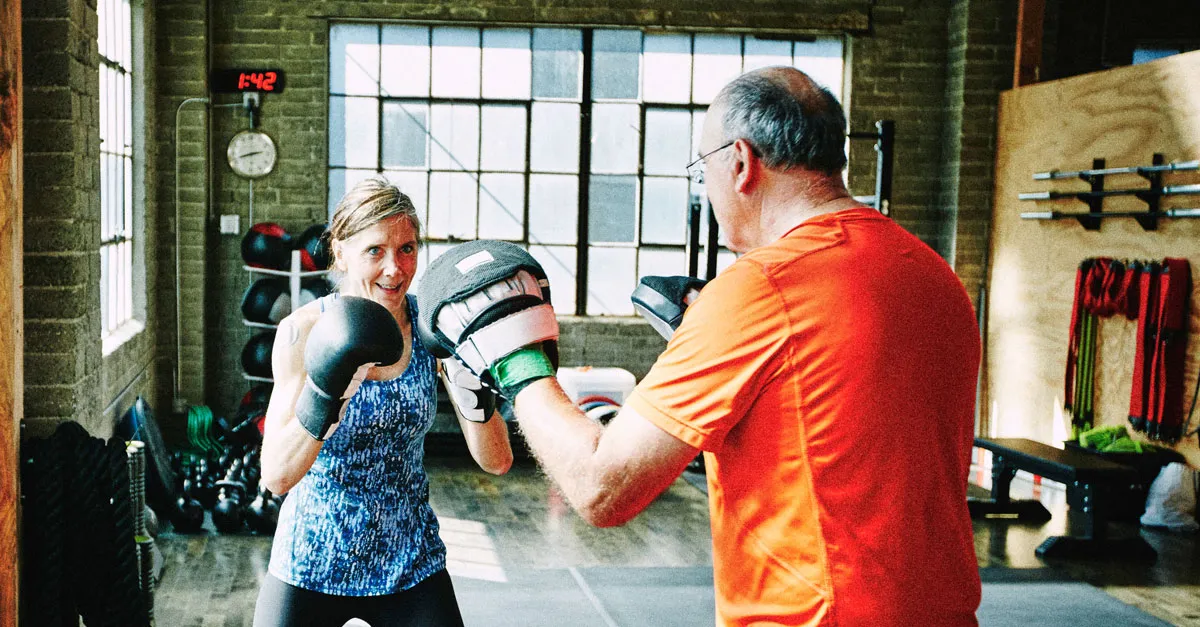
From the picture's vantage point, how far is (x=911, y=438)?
1.32 meters

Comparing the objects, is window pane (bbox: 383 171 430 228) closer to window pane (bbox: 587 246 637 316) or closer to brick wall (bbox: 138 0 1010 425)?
brick wall (bbox: 138 0 1010 425)

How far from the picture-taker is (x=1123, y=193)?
5844 millimetres

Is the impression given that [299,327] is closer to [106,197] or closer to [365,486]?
[365,486]

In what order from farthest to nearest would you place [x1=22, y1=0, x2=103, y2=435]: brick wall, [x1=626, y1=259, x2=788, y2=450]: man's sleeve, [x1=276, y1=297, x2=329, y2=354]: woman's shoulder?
[x1=22, y1=0, x2=103, y2=435]: brick wall → [x1=276, y1=297, x2=329, y2=354]: woman's shoulder → [x1=626, y1=259, x2=788, y2=450]: man's sleeve

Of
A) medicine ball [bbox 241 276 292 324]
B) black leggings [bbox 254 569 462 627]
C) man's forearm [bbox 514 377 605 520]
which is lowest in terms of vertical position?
black leggings [bbox 254 569 462 627]

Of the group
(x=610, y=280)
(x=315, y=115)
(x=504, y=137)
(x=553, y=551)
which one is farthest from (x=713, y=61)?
(x=553, y=551)

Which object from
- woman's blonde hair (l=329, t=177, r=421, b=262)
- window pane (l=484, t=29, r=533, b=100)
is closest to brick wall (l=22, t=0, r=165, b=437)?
woman's blonde hair (l=329, t=177, r=421, b=262)

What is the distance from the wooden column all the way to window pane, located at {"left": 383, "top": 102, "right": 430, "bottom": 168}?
4.30m

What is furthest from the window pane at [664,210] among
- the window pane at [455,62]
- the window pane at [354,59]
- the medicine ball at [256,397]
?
the medicine ball at [256,397]

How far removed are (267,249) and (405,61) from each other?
156 centimetres

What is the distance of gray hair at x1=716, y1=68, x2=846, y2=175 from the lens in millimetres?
1378

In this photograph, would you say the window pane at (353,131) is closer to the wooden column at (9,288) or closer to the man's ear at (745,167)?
the wooden column at (9,288)

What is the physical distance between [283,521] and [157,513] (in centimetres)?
379

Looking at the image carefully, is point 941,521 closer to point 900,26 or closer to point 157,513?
point 157,513
